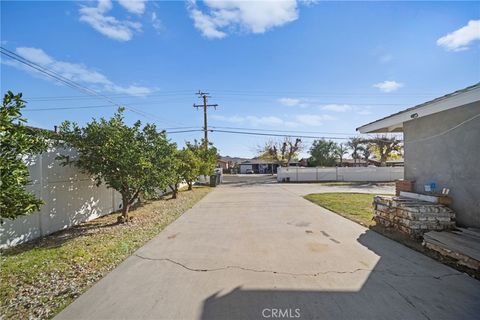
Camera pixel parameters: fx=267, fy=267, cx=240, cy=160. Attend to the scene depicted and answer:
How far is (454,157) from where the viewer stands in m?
5.74

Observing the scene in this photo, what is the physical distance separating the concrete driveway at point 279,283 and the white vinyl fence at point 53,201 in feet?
8.55

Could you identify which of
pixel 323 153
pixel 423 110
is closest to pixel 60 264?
pixel 423 110

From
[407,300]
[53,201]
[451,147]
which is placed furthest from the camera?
[53,201]

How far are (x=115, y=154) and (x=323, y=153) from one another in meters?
42.7

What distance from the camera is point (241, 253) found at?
5.07m

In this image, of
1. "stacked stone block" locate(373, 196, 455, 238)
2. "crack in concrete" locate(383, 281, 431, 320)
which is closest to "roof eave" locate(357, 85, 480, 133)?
"stacked stone block" locate(373, 196, 455, 238)

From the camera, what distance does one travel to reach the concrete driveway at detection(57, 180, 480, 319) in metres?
3.03

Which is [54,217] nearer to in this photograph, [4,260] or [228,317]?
[4,260]

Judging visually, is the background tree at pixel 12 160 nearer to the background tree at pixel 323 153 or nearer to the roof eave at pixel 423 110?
the roof eave at pixel 423 110

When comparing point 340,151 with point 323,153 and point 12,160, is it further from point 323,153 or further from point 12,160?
point 12,160

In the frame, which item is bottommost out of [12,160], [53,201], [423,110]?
[53,201]

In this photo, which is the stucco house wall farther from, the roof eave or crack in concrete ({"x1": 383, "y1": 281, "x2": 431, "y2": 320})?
crack in concrete ({"x1": 383, "y1": 281, "x2": 431, "y2": 320})

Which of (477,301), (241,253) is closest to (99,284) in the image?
(241,253)

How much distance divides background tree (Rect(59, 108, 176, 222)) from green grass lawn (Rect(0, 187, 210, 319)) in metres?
1.26
